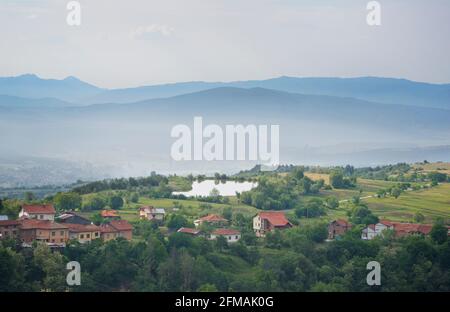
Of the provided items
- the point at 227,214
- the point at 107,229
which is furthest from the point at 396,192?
the point at 107,229

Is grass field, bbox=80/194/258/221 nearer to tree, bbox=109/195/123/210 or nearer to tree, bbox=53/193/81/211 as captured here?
tree, bbox=109/195/123/210

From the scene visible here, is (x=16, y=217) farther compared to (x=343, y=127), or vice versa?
(x=343, y=127)

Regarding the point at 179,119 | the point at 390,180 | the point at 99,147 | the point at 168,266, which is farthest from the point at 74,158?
the point at 168,266

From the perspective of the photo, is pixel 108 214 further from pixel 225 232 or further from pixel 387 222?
pixel 387 222

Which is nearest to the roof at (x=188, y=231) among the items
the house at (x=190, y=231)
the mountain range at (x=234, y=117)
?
the house at (x=190, y=231)

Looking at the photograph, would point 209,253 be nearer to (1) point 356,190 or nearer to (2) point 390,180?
(1) point 356,190

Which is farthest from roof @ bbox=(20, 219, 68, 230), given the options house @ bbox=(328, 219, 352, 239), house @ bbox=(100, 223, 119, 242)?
house @ bbox=(328, 219, 352, 239)
